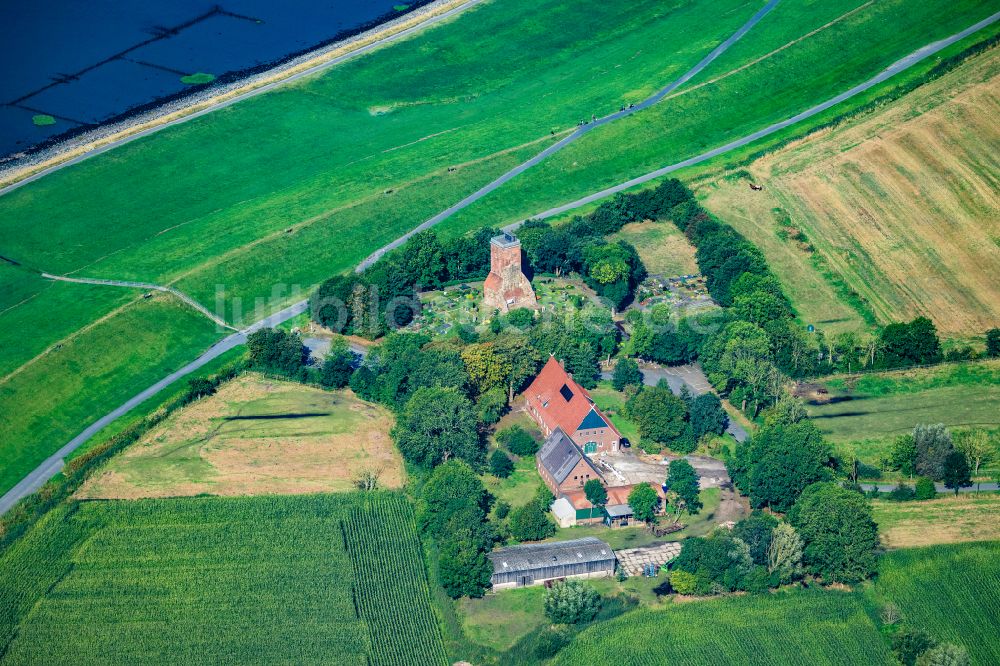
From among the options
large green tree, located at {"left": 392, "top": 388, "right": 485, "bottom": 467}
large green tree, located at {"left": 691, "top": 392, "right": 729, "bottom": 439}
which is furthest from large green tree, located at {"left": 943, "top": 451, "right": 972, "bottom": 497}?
large green tree, located at {"left": 392, "top": 388, "right": 485, "bottom": 467}

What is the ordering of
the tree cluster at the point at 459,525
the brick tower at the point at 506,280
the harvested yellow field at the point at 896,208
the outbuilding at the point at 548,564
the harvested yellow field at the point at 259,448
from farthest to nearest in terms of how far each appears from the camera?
1. the harvested yellow field at the point at 896,208
2. the brick tower at the point at 506,280
3. the harvested yellow field at the point at 259,448
4. the outbuilding at the point at 548,564
5. the tree cluster at the point at 459,525

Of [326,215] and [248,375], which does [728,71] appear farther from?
[248,375]

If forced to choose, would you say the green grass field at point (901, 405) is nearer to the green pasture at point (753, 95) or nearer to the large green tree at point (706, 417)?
the large green tree at point (706, 417)

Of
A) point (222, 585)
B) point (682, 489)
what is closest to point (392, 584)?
point (222, 585)

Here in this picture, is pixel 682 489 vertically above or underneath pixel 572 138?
underneath

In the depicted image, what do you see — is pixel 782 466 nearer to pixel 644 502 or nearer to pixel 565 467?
pixel 644 502

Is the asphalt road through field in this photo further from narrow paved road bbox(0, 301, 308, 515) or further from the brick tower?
the brick tower

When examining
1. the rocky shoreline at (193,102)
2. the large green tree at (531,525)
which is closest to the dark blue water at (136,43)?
the rocky shoreline at (193,102)
